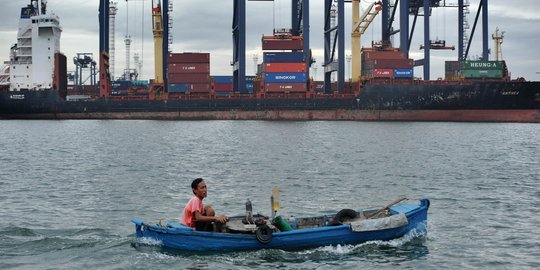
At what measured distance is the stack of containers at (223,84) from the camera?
10488cm

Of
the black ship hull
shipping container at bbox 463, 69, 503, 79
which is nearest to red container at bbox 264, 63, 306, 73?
the black ship hull

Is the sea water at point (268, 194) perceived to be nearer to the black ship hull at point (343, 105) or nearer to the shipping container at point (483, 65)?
the black ship hull at point (343, 105)

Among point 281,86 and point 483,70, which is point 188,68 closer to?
point 281,86

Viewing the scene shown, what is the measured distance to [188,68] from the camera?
8306 centimetres

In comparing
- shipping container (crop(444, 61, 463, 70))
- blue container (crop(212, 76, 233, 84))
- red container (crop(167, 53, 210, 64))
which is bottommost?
blue container (crop(212, 76, 233, 84))

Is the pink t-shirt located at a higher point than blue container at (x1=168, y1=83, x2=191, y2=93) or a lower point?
lower

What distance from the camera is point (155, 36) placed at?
3332 inches

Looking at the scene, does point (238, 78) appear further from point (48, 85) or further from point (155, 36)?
point (48, 85)

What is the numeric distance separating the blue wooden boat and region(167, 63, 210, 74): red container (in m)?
68.1

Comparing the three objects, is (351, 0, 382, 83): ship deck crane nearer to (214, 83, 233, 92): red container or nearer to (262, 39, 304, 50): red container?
(262, 39, 304, 50): red container

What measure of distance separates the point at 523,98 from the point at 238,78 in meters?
35.5

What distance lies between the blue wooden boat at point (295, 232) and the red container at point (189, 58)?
68266 millimetres

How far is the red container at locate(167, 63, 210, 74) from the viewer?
271 ft

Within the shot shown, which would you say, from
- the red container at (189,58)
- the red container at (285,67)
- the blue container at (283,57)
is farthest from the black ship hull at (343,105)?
the blue container at (283,57)
